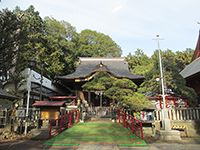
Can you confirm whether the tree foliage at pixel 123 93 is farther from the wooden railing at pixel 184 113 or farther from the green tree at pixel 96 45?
the green tree at pixel 96 45

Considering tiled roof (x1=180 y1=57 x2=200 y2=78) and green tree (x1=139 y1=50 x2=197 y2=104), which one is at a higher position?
tiled roof (x1=180 y1=57 x2=200 y2=78)

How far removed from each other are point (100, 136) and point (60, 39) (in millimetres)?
21654

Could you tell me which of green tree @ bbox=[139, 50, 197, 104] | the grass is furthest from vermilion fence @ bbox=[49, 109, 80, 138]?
green tree @ bbox=[139, 50, 197, 104]

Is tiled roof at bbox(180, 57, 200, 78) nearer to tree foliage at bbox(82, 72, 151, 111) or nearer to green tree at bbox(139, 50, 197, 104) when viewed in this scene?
green tree at bbox(139, 50, 197, 104)

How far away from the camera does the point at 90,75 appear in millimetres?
18594

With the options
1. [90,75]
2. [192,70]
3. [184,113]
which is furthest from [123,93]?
[192,70]

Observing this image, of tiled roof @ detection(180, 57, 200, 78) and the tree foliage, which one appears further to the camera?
tiled roof @ detection(180, 57, 200, 78)

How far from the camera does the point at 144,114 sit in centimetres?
1298

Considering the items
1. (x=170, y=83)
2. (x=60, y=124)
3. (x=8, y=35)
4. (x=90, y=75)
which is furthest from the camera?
(x=90, y=75)

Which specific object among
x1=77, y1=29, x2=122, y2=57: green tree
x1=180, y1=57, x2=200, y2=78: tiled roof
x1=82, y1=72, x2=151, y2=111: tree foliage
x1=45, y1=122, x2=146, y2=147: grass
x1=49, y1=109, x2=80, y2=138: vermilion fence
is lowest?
x1=45, y1=122, x2=146, y2=147: grass

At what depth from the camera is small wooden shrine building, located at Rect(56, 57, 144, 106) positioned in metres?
18.5

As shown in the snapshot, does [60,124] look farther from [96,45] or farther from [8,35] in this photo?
[96,45]

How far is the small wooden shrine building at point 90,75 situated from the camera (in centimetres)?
1847

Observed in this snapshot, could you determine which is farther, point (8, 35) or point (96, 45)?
point (96, 45)
